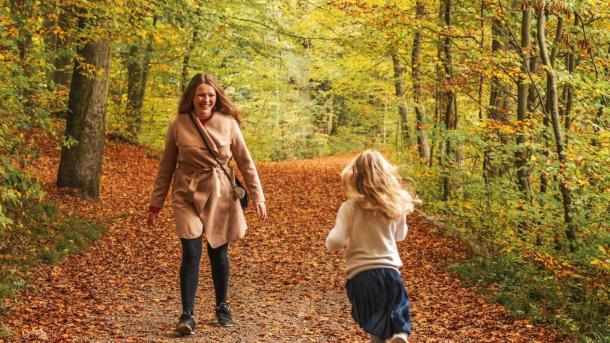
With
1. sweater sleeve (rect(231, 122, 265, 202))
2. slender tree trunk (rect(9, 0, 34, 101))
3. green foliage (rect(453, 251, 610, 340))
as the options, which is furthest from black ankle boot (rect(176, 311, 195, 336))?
green foliage (rect(453, 251, 610, 340))

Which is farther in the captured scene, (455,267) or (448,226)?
(448,226)

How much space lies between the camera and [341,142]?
36625 mm

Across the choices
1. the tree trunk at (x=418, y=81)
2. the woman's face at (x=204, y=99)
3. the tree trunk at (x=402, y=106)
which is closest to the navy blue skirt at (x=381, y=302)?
the woman's face at (x=204, y=99)

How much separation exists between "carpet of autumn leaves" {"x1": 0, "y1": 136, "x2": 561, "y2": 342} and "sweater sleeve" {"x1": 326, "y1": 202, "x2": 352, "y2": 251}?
73.2 inches

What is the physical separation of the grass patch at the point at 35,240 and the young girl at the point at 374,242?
11.3 feet

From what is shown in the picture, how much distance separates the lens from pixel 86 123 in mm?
11258

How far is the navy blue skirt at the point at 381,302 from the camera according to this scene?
4.00 m

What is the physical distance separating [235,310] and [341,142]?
1190 inches

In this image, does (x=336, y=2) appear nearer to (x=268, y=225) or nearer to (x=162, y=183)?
(x=268, y=225)

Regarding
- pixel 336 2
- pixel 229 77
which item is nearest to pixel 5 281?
pixel 336 2

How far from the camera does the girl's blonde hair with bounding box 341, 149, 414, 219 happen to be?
155 inches

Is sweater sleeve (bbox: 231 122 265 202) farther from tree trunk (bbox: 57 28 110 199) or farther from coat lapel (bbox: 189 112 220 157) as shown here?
tree trunk (bbox: 57 28 110 199)

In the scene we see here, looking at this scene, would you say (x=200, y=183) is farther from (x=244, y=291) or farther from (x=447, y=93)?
(x=447, y=93)

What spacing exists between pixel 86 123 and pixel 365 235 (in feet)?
27.6
